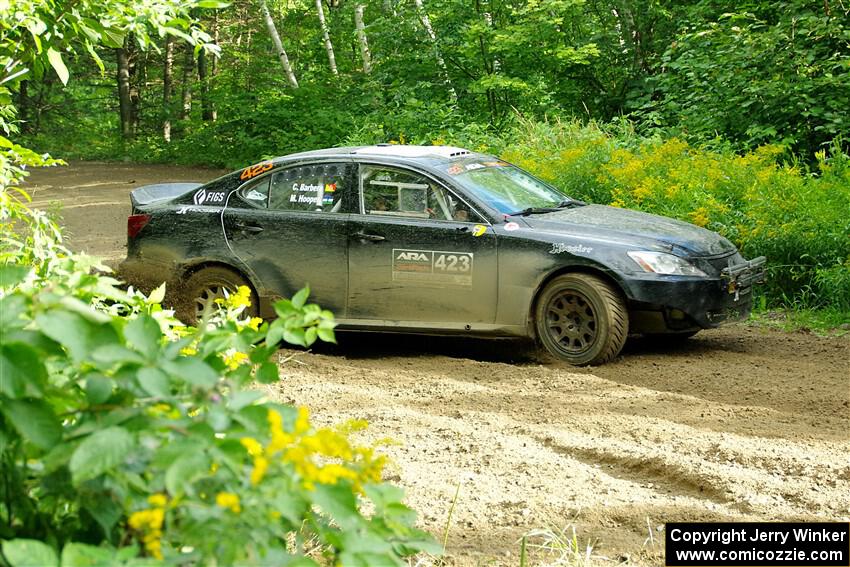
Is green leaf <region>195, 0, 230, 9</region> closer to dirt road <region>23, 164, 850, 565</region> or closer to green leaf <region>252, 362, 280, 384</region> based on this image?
dirt road <region>23, 164, 850, 565</region>

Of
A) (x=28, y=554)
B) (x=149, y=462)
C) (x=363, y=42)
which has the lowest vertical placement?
(x=28, y=554)

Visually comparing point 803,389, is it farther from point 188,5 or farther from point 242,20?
point 242,20

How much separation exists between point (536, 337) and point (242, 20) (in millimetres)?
26804

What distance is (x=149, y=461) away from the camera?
1760 millimetres

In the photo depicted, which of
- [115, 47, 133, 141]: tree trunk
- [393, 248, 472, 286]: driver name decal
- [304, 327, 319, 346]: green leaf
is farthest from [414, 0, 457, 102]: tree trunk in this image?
[304, 327, 319, 346]: green leaf

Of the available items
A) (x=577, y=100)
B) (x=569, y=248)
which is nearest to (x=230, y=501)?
(x=569, y=248)

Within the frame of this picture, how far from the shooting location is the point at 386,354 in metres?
8.87

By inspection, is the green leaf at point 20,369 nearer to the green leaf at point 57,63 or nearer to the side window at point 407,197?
the green leaf at point 57,63

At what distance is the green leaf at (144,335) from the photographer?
184cm

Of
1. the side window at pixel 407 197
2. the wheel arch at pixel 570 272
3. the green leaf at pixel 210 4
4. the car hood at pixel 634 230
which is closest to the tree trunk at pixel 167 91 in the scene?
the side window at pixel 407 197

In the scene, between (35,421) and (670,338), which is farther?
(670,338)

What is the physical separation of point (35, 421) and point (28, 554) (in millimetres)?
246

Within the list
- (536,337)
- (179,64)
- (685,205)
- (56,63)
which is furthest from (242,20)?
(56,63)

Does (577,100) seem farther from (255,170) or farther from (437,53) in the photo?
(255,170)
